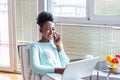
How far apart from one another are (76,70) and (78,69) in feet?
0.10

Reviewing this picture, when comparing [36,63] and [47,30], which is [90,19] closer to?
[47,30]

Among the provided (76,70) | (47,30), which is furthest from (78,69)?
(47,30)

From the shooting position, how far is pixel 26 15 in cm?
420

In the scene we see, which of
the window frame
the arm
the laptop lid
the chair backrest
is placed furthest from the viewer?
the window frame

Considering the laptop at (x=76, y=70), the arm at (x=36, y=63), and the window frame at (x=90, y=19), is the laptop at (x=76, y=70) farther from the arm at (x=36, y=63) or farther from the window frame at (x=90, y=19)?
the window frame at (x=90, y=19)

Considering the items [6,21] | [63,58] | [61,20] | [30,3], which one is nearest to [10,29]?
[6,21]

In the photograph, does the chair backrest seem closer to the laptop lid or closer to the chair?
the chair

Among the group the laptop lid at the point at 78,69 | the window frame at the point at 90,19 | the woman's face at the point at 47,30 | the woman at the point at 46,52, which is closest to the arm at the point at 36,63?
the woman at the point at 46,52

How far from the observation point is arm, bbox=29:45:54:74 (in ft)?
7.18

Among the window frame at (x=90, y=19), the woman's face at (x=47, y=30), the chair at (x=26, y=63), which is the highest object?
the window frame at (x=90, y=19)

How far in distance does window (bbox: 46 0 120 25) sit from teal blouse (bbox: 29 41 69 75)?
1353mm

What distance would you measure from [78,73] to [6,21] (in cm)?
281

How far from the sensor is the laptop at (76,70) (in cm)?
185

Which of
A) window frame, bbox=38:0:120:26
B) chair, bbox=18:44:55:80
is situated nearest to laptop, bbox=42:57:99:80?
chair, bbox=18:44:55:80
